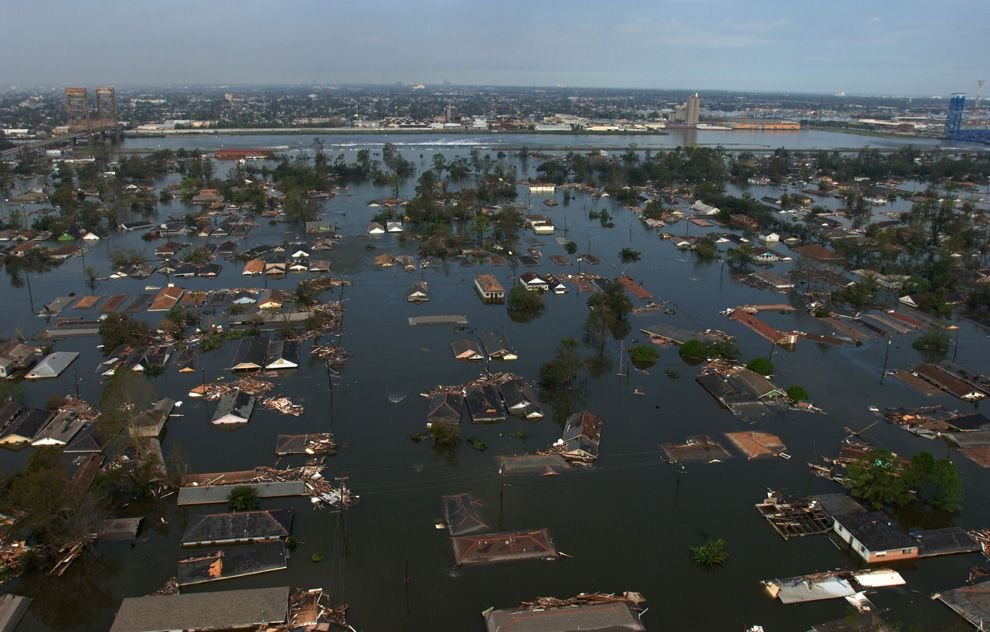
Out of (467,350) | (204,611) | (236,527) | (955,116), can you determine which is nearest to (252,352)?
(467,350)

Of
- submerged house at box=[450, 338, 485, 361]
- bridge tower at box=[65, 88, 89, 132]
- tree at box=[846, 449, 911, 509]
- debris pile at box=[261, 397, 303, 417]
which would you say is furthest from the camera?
bridge tower at box=[65, 88, 89, 132]

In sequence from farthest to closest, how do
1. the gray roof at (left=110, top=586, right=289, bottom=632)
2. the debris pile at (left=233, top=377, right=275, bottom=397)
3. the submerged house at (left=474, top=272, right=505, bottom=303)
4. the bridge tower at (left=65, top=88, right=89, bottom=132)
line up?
1. the bridge tower at (left=65, top=88, right=89, bottom=132)
2. the submerged house at (left=474, top=272, right=505, bottom=303)
3. the debris pile at (left=233, top=377, right=275, bottom=397)
4. the gray roof at (left=110, top=586, right=289, bottom=632)

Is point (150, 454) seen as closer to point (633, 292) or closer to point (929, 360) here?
point (633, 292)

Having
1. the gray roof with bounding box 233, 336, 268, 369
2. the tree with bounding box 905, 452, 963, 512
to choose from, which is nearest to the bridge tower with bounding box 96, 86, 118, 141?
the gray roof with bounding box 233, 336, 268, 369

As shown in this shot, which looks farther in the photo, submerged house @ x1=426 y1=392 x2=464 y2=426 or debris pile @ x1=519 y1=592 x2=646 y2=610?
submerged house @ x1=426 y1=392 x2=464 y2=426

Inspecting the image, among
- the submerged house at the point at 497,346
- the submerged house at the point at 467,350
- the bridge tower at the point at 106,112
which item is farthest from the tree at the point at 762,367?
the bridge tower at the point at 106,112

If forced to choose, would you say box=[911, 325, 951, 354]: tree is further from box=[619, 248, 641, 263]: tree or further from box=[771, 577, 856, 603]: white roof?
box=[771, 577, 856, 603]: white roof

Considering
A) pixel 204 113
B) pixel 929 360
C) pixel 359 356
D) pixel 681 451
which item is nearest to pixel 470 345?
pixel 359 356
